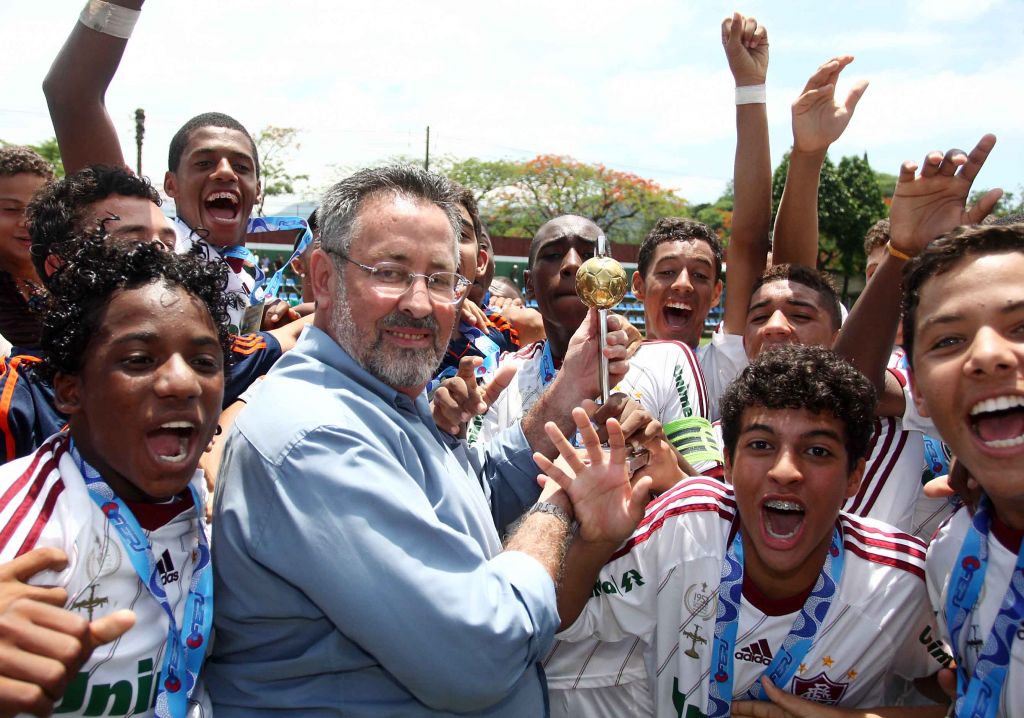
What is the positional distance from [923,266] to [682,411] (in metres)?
1.38

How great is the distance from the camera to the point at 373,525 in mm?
1959

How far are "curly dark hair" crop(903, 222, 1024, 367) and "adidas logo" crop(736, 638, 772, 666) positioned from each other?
42.4 inches

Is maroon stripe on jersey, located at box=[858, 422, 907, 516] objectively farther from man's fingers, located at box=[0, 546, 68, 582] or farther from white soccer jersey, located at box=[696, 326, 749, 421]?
man's fingers, located at box=[0, 546, 68, 582]

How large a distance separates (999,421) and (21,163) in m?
4.14

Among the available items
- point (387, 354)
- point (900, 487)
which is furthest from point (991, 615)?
point (387, 354)

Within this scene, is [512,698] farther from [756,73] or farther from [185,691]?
[756,73]

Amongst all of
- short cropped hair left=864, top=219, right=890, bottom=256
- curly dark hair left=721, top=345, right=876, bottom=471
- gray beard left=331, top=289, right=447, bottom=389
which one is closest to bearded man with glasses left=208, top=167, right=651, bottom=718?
gray beard left=331, top=289, right=447, bottom=389

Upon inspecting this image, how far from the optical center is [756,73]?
4340 mm

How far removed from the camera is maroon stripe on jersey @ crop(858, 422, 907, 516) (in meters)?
3.35

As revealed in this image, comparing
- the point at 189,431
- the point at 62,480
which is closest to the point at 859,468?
the point at 189,431

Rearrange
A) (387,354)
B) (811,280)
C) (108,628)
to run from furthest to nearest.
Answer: (811,280)
(387,354)
(108,628)

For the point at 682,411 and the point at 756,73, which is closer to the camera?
the point at 682,411

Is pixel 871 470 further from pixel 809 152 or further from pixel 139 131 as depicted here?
pixel 139 131

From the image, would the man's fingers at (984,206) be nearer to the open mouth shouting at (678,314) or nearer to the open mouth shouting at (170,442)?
the open mouth shouting at (678,314)
